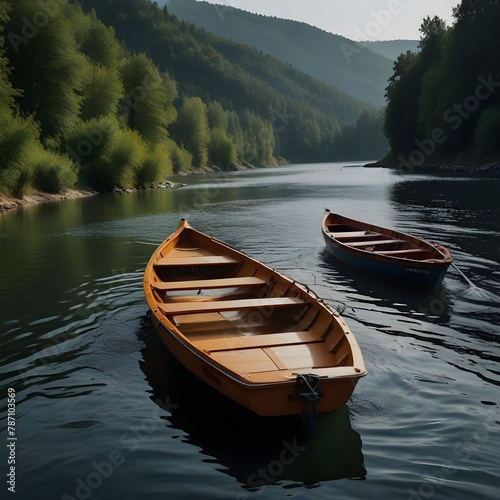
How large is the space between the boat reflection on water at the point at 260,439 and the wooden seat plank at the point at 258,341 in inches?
21.6

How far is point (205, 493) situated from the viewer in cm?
525

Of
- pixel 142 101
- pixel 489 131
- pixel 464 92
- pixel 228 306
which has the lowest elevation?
pixel 228 306

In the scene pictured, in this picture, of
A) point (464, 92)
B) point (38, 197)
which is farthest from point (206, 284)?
point (464, 92)

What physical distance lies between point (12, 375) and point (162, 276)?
189 inches

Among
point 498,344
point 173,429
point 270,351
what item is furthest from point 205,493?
point 498,344

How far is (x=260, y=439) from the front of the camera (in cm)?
618

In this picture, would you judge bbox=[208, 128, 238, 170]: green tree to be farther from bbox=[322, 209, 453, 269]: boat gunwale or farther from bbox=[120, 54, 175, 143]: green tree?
bbox=[322, 209, 453, 269]: boat gunwale

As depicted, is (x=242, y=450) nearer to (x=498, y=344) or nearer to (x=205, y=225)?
(x=498, y=344)

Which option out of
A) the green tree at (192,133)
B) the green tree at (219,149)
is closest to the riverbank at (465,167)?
the green tree at (192,133)

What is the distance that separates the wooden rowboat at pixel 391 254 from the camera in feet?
41.8

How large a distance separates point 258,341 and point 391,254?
8.41m

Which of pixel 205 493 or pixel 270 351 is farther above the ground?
pixel 270 351

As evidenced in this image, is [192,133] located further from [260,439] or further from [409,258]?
[260,439]

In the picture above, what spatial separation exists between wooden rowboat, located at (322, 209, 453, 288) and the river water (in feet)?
1.56
